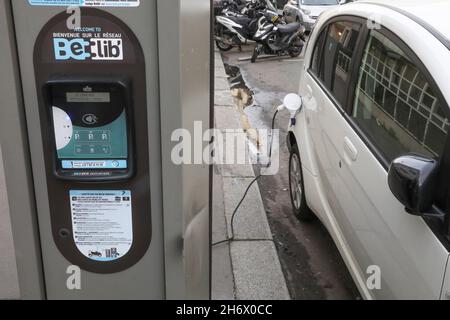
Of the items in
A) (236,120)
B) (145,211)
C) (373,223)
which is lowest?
(236,120)

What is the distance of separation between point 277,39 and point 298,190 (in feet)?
28.1

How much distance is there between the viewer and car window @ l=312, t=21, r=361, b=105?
11.6 ft

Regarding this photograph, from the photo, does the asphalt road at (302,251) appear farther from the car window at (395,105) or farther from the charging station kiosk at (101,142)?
the charging station kiosk at (101,142)

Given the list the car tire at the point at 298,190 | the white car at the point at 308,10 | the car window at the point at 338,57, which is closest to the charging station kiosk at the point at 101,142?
the car window at the point at 338,57

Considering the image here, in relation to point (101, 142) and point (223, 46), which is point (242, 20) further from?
point (101, 142)

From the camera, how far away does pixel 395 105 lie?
2.82 metres

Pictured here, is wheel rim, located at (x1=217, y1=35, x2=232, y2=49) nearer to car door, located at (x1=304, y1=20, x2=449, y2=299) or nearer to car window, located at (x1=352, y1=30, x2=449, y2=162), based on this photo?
car door, located at (x1=304, y1=20, x2=449, y2=299)

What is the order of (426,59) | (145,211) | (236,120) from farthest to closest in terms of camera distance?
(236,120)
(426,59)
(145,211)

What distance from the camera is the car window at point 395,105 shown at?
237cm

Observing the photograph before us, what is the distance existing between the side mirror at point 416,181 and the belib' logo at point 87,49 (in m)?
1.25

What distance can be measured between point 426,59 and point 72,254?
174 cm

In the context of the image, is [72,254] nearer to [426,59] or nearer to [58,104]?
[58,104]

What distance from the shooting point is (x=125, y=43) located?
1.54 m

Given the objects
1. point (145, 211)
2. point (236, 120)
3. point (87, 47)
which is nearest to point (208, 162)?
point (145, 211)
